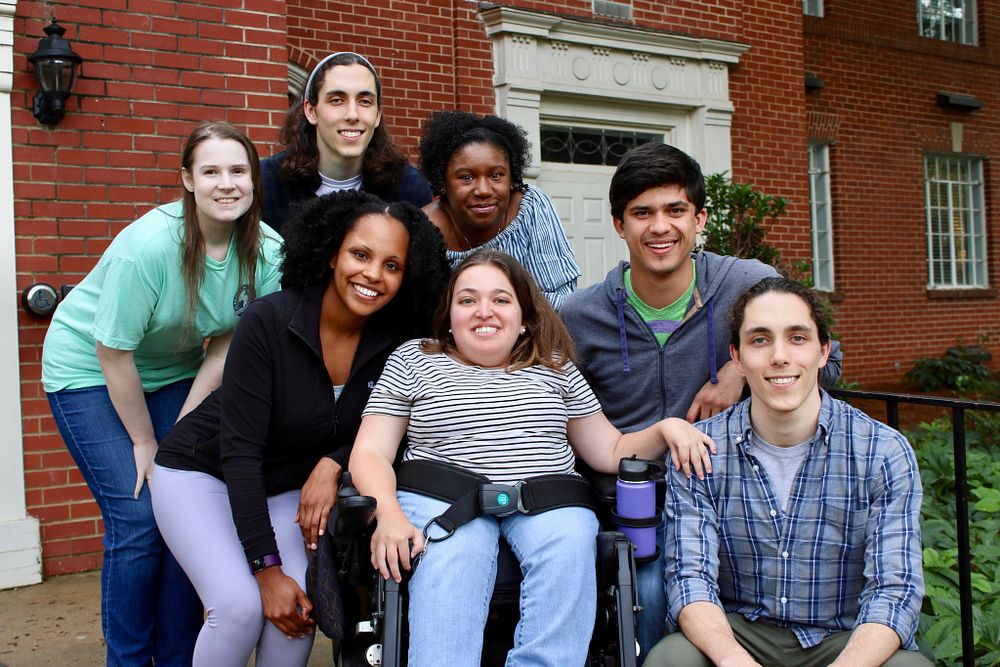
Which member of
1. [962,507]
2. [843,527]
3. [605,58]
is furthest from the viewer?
[605,58]

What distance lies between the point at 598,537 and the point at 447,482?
1.36 feet

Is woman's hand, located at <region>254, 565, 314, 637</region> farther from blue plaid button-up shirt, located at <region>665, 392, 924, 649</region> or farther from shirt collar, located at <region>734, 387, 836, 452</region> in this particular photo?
shirt collar, located at <region>734, 387, 836, 452</region>

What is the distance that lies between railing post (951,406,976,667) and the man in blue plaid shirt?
46cm

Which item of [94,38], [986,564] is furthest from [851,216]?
[94,38]

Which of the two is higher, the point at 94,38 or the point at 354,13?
the point at 354,13

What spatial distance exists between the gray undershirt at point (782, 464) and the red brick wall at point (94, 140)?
11.8 feet

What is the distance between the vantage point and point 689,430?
97.1 inches

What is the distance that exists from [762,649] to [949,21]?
12038 mm

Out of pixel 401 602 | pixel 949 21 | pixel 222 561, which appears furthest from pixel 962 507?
pixel 949 21

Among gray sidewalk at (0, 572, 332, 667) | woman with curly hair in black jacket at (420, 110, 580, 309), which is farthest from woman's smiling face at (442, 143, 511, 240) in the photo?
gray sidewalk at (0, 572, 332, 667)

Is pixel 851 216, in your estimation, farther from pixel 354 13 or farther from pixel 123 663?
pixel 123 663

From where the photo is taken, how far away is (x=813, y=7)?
10.6 meters

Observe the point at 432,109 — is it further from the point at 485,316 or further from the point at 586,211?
the point at 485,316

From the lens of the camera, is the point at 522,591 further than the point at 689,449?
No
